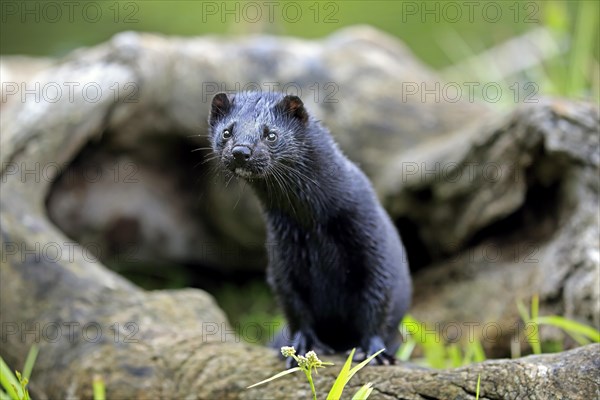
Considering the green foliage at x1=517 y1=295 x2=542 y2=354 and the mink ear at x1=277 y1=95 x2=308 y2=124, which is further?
the green foliage at x1=517 y1=295 x2=542 y2=354

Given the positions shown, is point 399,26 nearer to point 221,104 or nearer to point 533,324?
point 533,324

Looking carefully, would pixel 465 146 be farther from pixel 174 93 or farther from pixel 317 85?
pixel 174 93

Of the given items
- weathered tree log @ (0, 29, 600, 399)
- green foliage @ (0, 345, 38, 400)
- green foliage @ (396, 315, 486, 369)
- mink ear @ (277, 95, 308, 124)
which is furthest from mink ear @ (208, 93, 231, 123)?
green foliage @ (396, 315, 486, 369)

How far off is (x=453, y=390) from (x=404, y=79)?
4.67 meters

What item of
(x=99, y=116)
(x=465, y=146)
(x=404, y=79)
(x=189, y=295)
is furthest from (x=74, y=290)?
(x=404, y=79)

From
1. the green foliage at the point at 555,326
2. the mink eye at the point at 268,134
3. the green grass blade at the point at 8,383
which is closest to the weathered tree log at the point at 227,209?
the green foliage at the point at 555,326

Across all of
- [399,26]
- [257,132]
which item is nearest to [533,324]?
[257,132]

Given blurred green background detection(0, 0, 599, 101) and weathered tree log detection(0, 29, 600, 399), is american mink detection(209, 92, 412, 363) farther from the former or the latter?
blurred green background detection(0, 0, 599, 101)

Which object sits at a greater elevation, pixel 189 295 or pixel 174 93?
pixel 174 93

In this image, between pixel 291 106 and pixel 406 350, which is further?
pixel 406 350

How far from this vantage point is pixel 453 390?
3785 mm

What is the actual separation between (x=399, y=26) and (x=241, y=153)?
506 inches

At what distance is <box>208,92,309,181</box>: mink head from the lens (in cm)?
438

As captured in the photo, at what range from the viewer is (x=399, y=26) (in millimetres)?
16500
